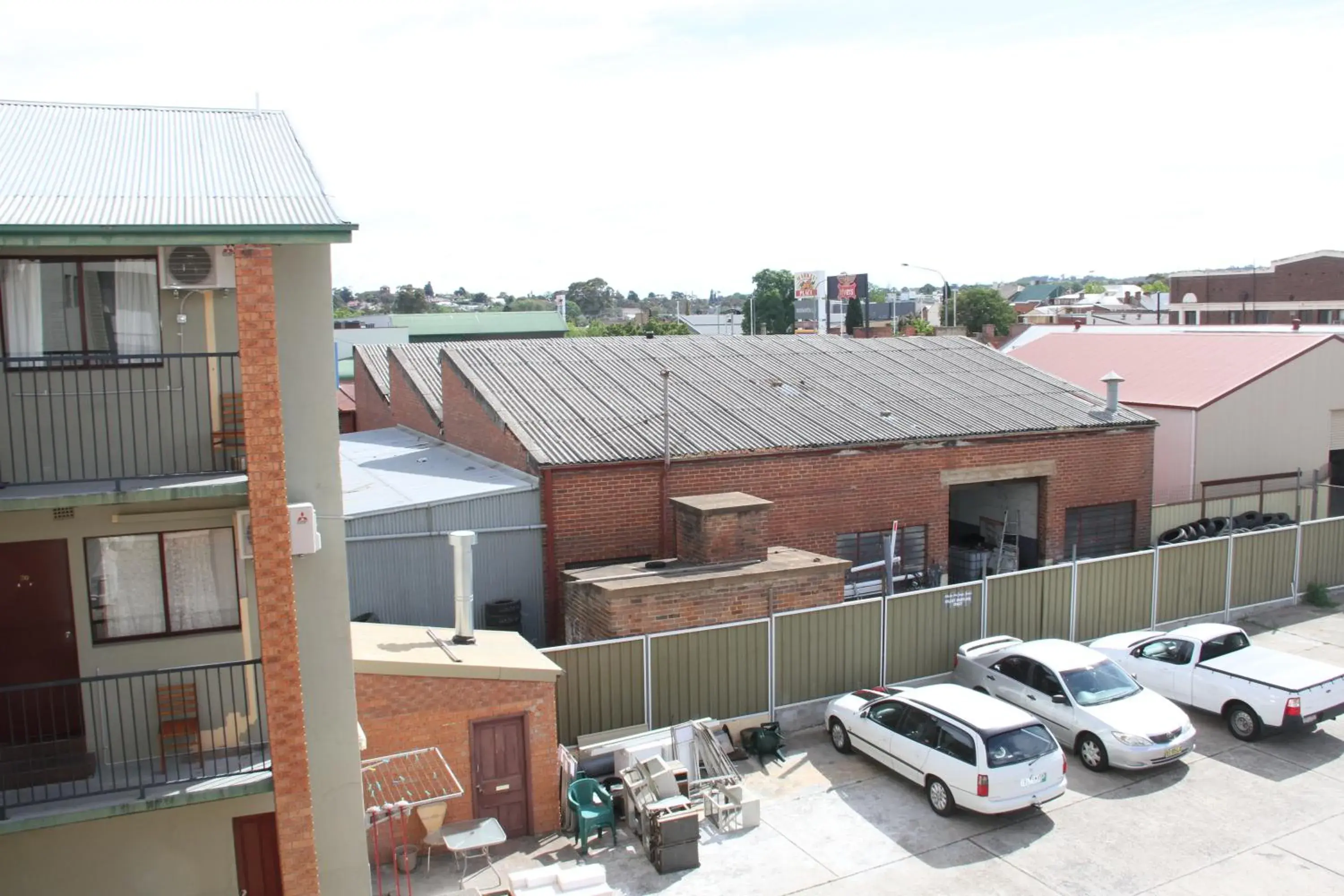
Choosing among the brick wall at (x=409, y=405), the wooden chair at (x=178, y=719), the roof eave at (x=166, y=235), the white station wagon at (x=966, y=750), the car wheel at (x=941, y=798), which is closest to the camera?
the roof eave at (x=166, y=235)

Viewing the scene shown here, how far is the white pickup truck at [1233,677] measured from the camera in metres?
16.0

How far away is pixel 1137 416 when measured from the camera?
24812 mm

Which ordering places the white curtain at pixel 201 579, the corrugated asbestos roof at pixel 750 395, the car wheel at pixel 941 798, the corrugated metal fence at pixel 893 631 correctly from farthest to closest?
the corrugated asbestos roof at pixel 750 395
the corrugated metal fence at pixel 893 631
the car wheel at pixel 941 798
the white curtain at pixel 201 579

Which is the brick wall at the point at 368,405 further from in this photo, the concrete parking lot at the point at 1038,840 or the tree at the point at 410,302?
the tree at the point at 410,302

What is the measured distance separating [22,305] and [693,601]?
33.2 feet

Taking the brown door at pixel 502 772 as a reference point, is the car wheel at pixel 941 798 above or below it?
below

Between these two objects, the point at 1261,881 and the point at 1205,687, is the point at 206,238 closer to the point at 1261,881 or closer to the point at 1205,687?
the point at 1261,881

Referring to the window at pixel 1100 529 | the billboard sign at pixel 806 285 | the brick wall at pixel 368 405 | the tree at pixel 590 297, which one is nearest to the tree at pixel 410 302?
the tree at pixel 590 297

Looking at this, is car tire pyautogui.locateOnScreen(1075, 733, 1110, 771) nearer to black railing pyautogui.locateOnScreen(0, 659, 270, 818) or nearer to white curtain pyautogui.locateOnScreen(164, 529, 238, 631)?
black railing pyautogui.locateOnScreen(0, 659, 270, 818)

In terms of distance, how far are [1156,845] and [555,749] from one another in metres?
7.54

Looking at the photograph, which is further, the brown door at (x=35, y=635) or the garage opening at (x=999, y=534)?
the garage opening at (x=999, y=534)

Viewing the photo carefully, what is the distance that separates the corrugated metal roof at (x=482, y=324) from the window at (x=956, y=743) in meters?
72.2

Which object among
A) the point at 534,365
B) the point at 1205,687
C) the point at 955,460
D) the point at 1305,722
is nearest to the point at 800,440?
the point at 955,460

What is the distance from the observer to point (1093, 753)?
15.3 meters
